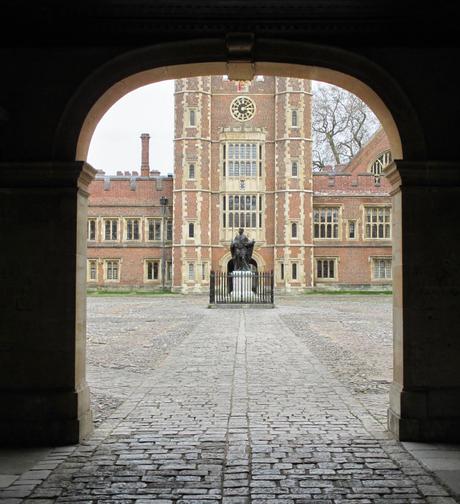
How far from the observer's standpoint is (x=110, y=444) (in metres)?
4.84

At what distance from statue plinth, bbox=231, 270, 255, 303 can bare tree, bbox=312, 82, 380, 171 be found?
70.7ft

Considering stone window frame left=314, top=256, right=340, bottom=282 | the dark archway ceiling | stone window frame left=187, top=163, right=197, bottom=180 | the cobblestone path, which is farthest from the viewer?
stone window frame left=314, top=256, right=340, bottom=282

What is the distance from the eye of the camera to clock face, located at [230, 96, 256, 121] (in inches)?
1495

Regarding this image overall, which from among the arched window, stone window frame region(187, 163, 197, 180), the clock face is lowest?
stone window frame region(187, 163, 197, 180)

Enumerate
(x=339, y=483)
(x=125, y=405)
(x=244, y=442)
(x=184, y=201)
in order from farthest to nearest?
(x=184, y=201), (x=125, y=405), (x=244, y=442), (x=339, y=483)

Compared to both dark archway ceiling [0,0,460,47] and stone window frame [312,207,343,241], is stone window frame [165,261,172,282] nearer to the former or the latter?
stone window frame [312,207,343,241]

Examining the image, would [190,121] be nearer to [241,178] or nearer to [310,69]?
[241,178]

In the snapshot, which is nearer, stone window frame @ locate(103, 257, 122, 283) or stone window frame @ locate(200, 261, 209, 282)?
stone window frame @ locate(200, 261, 209, 282)

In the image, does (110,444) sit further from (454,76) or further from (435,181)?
(454,76)

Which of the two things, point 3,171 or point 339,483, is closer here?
point 339,483

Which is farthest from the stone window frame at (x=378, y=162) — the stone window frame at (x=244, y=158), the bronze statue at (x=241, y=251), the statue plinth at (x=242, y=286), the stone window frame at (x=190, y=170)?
the statue plinth at (x=242, y=286)

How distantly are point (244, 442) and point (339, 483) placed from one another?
1092 mm

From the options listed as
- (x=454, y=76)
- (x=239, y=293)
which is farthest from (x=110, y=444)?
(x=239, y=293)

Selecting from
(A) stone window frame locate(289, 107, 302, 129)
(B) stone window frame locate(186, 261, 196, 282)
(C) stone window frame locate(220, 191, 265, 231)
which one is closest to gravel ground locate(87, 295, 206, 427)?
(B) stone window frame locate(186, 261, 196, 282)
